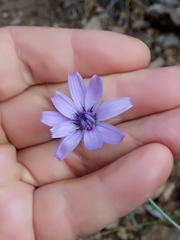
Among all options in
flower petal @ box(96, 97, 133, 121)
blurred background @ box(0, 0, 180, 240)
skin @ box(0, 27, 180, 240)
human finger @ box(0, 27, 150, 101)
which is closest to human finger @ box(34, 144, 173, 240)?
skin @ box(0, 27, 180, 240)

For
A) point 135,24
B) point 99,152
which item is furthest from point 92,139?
point 135,24

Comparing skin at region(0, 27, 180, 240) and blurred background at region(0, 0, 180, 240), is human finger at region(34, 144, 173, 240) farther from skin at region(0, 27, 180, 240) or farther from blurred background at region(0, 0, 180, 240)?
blurred background at region(0, 0, 180, 240)

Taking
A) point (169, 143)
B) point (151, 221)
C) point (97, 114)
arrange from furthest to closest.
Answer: point (151, 221), point (97, 114), point (169, 143)

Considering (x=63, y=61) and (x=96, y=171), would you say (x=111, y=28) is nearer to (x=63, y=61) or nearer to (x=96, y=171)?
(x=63, y=61)

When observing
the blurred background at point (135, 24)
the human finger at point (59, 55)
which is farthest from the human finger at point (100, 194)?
the blurred background at point (135, 24)

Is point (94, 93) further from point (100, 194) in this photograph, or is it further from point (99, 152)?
point (100, 194)

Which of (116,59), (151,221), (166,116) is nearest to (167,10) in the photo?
(116,59)
